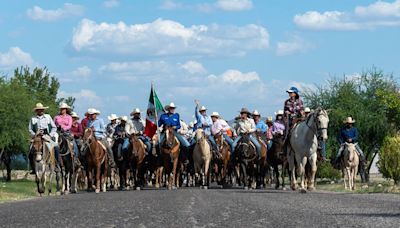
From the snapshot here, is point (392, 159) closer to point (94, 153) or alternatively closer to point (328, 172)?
point (94, 153)

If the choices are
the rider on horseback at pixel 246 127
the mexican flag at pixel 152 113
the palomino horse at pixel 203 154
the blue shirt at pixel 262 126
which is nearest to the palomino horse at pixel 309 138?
the rider on horseback at pixel 246 127

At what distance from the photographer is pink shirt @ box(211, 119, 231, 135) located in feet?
112

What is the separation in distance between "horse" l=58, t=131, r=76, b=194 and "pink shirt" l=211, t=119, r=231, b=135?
552cm

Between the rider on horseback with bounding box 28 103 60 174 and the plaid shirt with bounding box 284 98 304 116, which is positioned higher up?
the plaid shirt with bounding box 284 98 304 116

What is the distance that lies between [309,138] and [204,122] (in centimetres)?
815

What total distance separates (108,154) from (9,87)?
41.9 metres

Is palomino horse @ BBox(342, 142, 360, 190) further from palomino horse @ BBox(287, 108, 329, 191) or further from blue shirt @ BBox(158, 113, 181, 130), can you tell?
palomino horse @ BBox(287, 108, 329, 191)

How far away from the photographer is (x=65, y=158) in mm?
30406

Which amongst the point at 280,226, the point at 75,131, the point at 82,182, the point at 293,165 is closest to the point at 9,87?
the point at 82,182

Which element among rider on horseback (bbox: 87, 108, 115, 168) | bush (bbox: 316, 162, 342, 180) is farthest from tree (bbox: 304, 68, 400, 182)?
rider on horseback (bbox: 87, 108, 115, 168)

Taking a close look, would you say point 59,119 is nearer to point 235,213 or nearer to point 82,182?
point 82,182

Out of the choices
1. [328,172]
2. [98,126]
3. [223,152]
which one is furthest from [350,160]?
[328,172]

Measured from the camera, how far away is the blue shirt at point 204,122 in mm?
33509

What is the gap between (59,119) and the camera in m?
29.9
